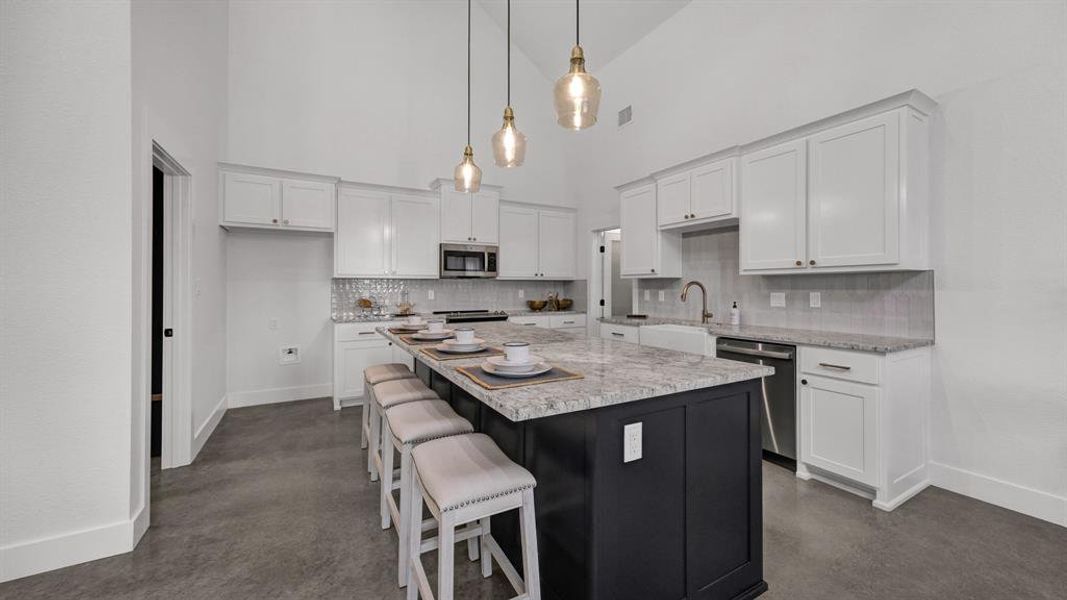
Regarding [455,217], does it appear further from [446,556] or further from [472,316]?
[446,556]

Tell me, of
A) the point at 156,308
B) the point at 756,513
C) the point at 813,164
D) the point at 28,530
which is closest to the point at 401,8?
the point at 156,308

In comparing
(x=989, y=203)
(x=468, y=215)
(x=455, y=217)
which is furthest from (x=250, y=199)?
(x=989, y=203)

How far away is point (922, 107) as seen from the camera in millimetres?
2582

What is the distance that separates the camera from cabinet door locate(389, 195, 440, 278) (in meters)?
4.83

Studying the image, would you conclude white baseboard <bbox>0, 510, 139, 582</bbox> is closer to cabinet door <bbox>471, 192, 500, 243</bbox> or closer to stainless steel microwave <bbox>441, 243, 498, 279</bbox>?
stainless steel microwave <bbox>441, 243, 498, 279</bbox>

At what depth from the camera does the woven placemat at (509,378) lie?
1.30 meters

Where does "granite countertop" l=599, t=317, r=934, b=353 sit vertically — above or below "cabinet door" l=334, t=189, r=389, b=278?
below

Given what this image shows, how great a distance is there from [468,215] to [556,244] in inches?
54.9

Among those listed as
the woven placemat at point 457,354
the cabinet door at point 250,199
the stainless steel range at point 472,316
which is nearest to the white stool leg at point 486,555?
the woven placemat at point 457,354

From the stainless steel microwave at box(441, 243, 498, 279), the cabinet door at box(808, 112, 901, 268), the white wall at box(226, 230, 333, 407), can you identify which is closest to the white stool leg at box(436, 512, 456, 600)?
the cabinet door at box(808, 112, 901, 268)

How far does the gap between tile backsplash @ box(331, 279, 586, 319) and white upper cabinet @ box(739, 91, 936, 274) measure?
3.05 m

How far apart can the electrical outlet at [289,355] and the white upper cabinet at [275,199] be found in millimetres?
1337

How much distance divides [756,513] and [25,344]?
3.15 metres

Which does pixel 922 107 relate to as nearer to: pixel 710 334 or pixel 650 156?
pixel 710 334
